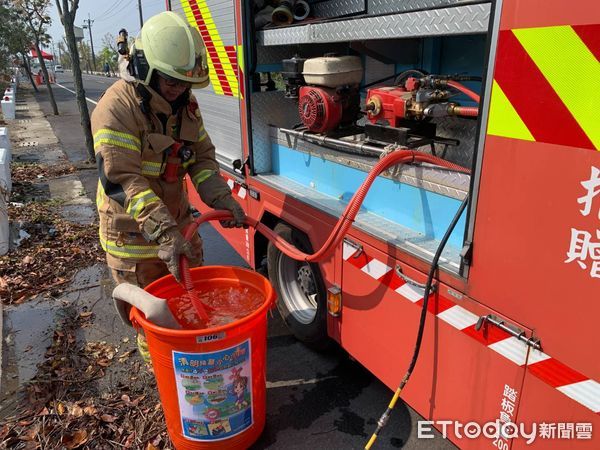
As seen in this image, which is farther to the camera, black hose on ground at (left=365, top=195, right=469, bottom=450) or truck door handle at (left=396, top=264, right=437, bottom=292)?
truck door handle at (left=396, top=264, right=437, bottom=292)

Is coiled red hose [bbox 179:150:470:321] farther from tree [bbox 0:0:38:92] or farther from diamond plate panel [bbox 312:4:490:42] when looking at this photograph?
tree [bbox 0:0:38:92]

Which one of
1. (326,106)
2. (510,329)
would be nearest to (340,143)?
(326,106)

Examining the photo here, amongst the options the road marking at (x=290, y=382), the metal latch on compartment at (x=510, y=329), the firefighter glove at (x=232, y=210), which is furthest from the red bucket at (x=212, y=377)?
the metal latch on compartment at (x=510, y=329)

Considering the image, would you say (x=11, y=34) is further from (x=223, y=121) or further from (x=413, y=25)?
(x=413, y=25)

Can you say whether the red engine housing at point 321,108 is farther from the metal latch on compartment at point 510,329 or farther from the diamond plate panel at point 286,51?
the metal latch on compartment at point 510,329

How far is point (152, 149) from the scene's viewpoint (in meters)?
2.43

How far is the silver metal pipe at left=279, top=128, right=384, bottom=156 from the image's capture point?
2344 millimetres

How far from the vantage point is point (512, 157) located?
56.6 inches

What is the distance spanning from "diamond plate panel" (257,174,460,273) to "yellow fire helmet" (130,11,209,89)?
930 mm

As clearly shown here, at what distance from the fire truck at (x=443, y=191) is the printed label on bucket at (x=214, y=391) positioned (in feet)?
2.25

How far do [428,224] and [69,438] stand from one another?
219cm

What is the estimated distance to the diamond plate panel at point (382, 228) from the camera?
1.88 metres

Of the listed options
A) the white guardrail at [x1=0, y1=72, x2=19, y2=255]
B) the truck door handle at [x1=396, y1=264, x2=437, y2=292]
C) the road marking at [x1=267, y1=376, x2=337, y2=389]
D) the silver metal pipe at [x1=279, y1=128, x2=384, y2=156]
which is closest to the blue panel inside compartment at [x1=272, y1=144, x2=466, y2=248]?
the silver metal pipe at [x1=279, y1=128, x2=384, y2=156]

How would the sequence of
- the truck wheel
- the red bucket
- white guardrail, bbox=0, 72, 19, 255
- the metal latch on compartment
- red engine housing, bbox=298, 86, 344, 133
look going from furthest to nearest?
white guardrail, bbox=0, 72, 19, 255 → the truck wheel → red engine housing, bbox=298, 86, 344, 133 → the red bucket → the metal latch on compartment
